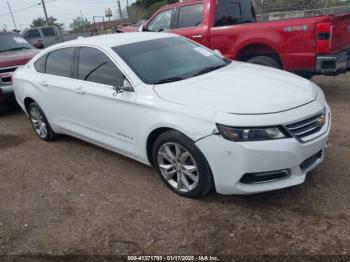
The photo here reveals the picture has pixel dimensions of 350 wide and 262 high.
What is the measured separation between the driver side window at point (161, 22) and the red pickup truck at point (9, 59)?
110 inches

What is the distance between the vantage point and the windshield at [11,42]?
8.38m

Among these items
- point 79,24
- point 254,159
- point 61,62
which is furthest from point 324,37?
point 79,24

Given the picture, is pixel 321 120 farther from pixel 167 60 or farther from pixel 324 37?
pixel 324 37

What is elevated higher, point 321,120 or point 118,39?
point 118,39

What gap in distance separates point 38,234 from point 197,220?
4.87 feet

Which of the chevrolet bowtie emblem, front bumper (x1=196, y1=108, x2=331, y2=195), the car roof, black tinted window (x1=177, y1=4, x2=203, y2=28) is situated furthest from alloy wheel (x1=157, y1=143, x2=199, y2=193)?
black tinted window (x1=177, y1=4, x2=203, y2=28)

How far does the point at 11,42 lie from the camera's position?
8.57 meters

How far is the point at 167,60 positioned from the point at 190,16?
3.64 meters

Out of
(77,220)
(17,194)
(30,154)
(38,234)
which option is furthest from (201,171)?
(30,154)

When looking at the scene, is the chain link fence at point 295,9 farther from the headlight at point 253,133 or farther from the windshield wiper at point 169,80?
the headlight at point 253,133

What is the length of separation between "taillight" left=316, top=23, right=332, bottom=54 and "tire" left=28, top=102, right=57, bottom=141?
4.44m

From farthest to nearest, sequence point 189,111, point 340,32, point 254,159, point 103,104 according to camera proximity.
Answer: point 340,32 → point 103,104 → point 189,111 → point 254,159

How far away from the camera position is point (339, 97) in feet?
21.3

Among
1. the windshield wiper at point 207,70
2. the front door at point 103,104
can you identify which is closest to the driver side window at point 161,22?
the front door at point 103,104
